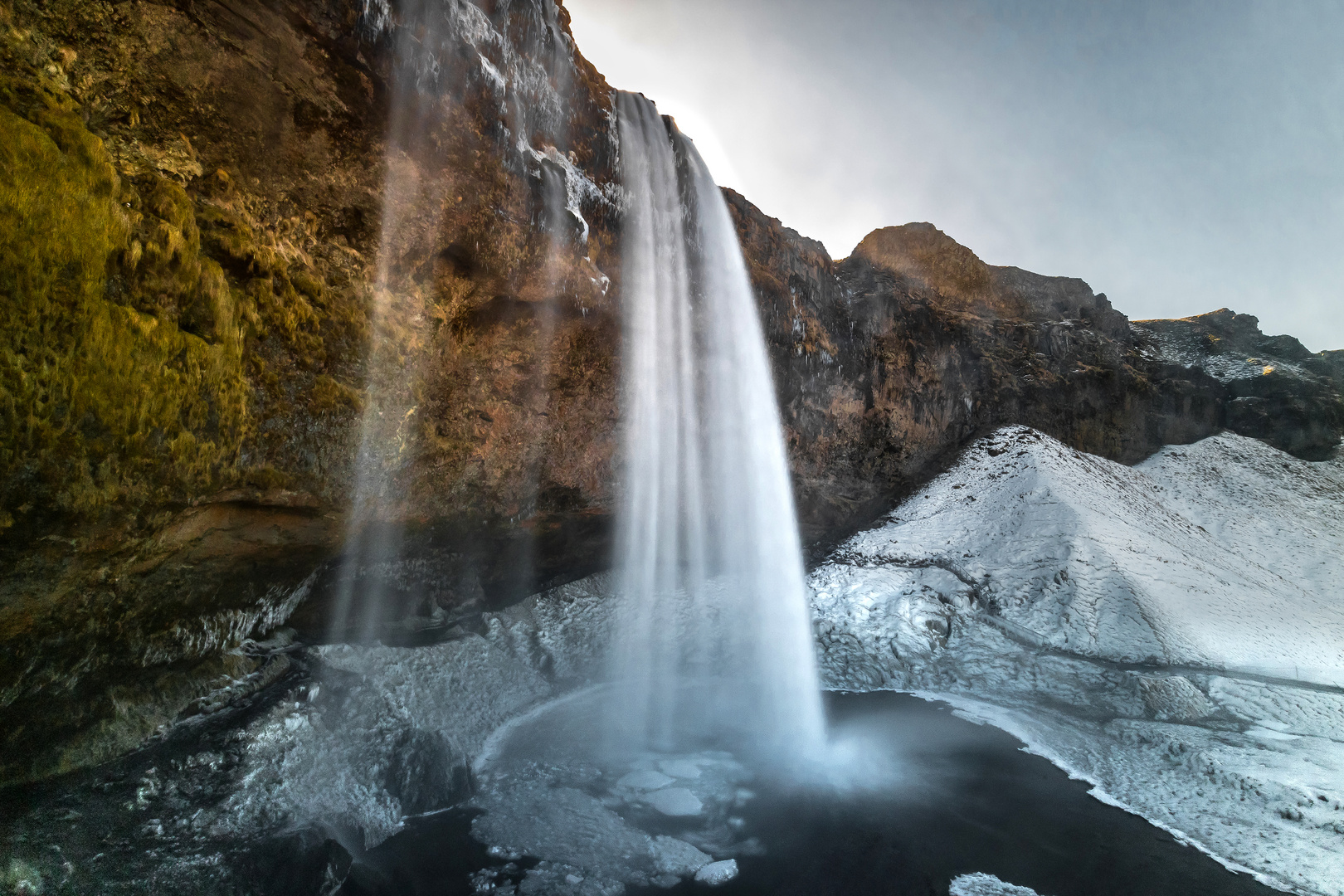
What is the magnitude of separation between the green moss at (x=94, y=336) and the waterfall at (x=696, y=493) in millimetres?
8250

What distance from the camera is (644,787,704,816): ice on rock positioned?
27.0ft

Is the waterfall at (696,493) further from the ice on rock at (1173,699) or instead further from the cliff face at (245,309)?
the ice on rock at (1173,699)

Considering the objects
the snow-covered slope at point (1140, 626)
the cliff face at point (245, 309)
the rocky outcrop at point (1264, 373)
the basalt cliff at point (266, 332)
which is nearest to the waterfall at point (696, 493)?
the basalt cliff at point (266, 332)

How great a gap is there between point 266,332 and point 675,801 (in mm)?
A: 8729

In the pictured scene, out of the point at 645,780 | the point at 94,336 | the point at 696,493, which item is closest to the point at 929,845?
the point at 645,780

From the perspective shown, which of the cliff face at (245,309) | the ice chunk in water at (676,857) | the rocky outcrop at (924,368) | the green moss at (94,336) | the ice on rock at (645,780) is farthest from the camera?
the rocky outcrop at (924,368)

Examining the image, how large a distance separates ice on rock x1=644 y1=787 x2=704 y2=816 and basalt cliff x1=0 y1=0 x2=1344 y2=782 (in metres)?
5.85

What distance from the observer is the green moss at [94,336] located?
4848 millimetres

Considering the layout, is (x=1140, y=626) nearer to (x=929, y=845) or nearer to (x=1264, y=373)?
(x=929, y=845)

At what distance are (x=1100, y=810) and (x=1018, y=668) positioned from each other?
220 inches

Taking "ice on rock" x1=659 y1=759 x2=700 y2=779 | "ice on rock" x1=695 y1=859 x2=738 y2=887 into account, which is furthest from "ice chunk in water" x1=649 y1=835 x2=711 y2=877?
"ice on rock" x1=659 y1=759 x2=700 y2=779

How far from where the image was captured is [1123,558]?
627 inches

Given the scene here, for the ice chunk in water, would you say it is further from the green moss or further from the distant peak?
the distant peak

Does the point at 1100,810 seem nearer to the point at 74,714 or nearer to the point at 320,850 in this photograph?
the point at 320,850
